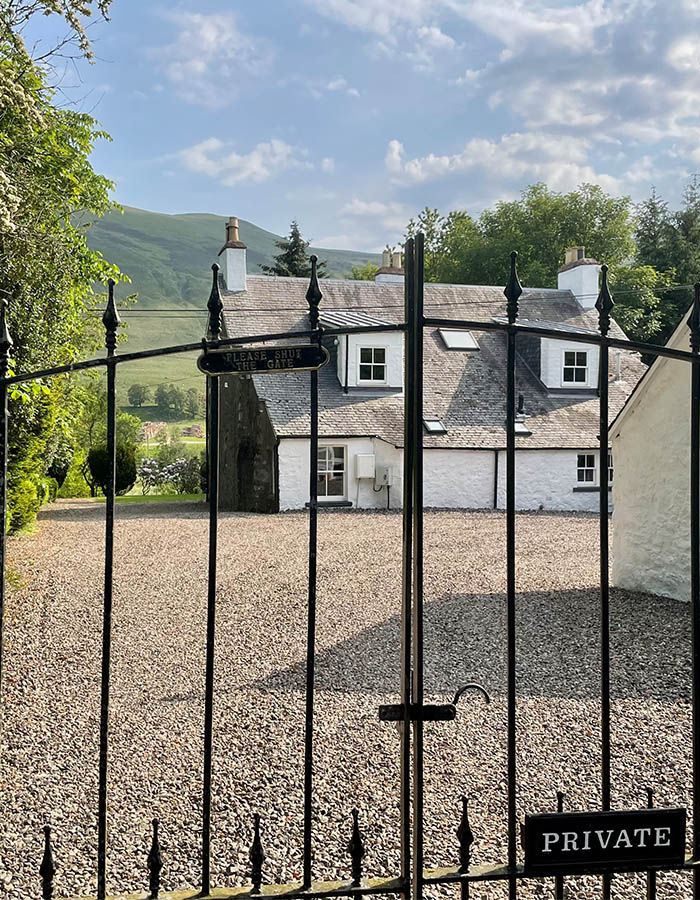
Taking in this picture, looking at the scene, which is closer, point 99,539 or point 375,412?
point 99,539

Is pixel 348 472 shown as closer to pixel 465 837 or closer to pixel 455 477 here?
pixel 455 477

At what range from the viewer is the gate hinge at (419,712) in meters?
2.56

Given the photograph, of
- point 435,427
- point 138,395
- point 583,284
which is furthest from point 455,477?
point 138,395

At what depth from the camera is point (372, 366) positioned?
20.4 meters

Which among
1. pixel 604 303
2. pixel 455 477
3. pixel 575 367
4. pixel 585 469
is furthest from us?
pixel 575 367

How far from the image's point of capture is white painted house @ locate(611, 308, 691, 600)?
8453mm

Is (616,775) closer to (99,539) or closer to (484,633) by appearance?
(484,633)

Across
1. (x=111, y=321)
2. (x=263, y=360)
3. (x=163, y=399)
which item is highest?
(x=163, y=399)

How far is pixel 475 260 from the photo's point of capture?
122 feet

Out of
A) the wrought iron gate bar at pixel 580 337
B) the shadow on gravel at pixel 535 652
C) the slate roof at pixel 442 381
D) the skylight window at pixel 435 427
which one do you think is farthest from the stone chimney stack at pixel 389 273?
the wrought iron gate bar at pixel 580 337

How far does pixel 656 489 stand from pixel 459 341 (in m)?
13.4

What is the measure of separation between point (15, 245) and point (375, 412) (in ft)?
37.3

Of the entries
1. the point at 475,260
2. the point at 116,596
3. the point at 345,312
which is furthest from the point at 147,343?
the point at 116,596

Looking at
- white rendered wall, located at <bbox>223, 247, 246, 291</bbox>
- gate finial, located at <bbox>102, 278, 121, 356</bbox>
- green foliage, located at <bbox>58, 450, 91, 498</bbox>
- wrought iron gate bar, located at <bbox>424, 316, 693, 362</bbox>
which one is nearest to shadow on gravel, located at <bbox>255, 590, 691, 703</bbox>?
wrought iron gate bar, located at <bbox>424, 316, 693, 362</bbox>
